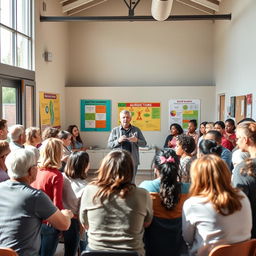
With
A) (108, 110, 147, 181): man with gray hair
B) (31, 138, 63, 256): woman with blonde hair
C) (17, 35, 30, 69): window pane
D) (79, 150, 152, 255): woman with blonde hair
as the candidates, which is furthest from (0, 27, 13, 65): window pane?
(79, 150, 152, 255): woman with blonde hair

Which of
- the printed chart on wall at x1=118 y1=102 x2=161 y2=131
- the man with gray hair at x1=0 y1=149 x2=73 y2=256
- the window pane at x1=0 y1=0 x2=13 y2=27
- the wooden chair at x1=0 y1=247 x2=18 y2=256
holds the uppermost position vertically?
the window pane at x1=0 y1=0 x2=13 y2=27

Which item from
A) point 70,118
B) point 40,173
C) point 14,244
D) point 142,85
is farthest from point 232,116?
point 14,244

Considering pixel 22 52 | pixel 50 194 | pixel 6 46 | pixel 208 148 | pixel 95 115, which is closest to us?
pixel 50 194

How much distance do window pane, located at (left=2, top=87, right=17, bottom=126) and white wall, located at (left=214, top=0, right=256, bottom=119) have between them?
3.92m

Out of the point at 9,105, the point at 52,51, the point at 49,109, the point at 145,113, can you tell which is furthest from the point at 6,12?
Answer: the point at 145,113

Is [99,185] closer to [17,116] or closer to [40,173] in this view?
[40,173]

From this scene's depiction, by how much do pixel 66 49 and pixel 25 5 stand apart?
89.4 inches

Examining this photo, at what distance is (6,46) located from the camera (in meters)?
4.98

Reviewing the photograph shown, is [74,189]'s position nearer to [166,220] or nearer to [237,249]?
[166,220]

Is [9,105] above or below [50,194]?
above

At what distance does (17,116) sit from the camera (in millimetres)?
5398

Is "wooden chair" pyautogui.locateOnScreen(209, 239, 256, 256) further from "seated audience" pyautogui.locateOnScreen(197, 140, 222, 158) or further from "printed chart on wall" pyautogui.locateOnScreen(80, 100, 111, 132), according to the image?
"printed chart on wall" pyautogui.locateOnScreen(80, 100, 111, 132)

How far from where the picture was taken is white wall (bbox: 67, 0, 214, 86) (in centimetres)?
796

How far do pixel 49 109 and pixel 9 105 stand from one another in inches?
60.6
